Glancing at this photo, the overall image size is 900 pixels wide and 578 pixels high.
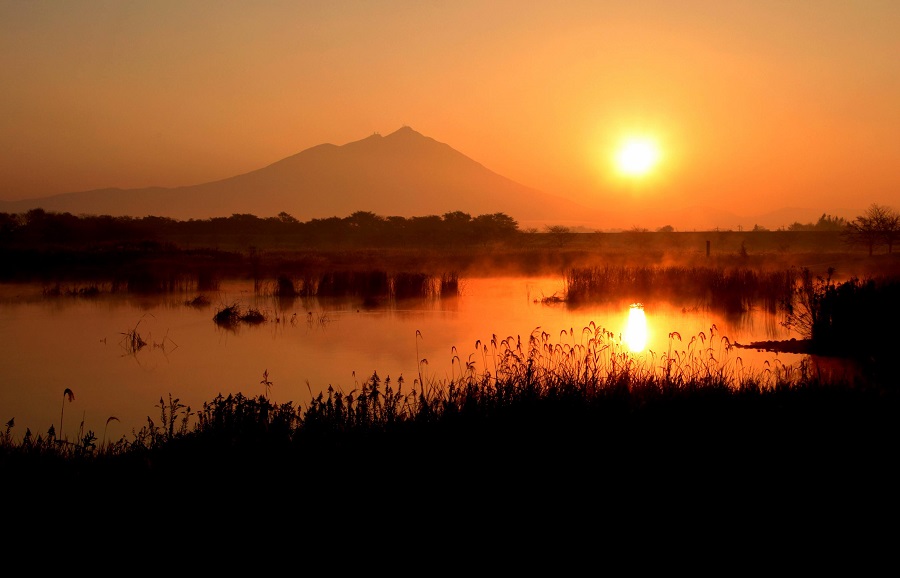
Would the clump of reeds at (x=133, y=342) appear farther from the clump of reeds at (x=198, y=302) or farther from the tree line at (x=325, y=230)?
the tree line at (x=325, y=230)

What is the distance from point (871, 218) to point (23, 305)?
2593cm

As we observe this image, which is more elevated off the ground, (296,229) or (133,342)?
(296,229)

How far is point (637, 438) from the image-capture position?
17.9ft

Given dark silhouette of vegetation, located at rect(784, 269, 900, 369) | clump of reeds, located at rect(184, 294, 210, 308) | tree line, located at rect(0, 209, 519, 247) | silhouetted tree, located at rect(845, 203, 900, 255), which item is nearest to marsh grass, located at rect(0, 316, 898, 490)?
dark silhouette of vegetation, located at rect(784, 269, 900, 369)

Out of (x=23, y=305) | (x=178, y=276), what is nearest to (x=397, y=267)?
(x=178, y=276)

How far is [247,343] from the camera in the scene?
12.8 m

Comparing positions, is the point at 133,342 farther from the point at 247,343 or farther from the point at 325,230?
the point at 325,230

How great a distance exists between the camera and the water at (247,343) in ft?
28.7

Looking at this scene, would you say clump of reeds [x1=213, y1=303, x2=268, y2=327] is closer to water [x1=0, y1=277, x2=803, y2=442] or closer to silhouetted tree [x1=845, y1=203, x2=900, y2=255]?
water [x1=0, y1=277, x2=803, y2=442]

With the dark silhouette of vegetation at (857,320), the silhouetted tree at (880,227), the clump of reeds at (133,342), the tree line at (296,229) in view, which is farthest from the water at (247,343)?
the tree line at (296,229)

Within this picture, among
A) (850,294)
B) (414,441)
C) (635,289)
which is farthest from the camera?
(635,289)

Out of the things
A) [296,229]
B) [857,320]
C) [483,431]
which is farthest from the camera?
[296,229]

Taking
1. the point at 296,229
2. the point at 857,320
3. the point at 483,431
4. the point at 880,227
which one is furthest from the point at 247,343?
the point at 296,229

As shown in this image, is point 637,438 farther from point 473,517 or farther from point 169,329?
point 169,329
